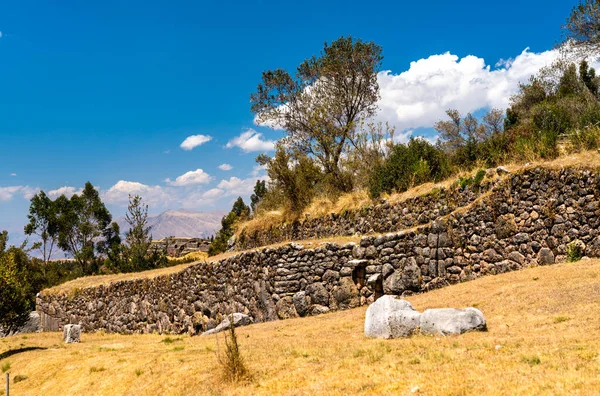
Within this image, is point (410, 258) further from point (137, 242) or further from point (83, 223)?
point (83, 223)

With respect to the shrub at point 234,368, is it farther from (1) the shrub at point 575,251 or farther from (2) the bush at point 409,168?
(2) the bush at point 409,168

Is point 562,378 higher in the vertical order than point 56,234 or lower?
lower

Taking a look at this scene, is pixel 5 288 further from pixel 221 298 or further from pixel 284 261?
pixel 284 261

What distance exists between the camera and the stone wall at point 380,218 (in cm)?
1734

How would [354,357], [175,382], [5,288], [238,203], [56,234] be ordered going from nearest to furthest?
[354,357] → [175,382] → [5,288] → [56,234] → [238,203]

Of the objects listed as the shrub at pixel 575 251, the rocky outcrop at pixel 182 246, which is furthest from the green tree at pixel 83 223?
the shrub at pixel 575 251

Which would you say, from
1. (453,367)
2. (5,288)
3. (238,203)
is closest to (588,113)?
(453,367)

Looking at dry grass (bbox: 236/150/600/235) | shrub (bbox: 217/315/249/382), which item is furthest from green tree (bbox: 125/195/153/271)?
shrub (bbox: 217/315/249/382)

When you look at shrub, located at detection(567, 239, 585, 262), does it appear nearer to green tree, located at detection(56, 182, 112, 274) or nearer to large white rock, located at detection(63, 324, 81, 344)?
large white rock, located at detection(63, 324, 81, 344)

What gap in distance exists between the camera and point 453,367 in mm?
6848

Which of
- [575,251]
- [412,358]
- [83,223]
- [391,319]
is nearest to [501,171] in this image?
[575,251]

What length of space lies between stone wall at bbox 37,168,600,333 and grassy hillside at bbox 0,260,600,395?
114cm

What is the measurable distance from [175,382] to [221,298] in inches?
450

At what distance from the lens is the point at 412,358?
769cm
